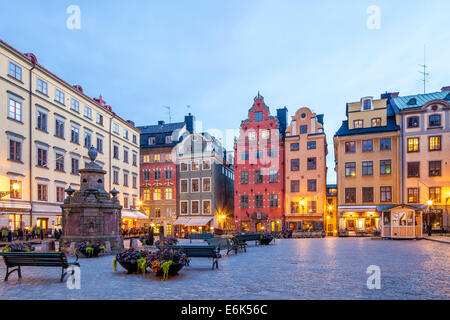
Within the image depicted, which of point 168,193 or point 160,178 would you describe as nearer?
point 168,193

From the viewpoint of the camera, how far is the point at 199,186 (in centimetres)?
4984

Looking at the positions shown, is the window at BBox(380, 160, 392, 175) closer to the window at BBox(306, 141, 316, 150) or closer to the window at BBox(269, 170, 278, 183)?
the window at BBox(306, 141, 316, 150)

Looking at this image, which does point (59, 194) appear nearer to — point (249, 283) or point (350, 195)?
point (249, 283)

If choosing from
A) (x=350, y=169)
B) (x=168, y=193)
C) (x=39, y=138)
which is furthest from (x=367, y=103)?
(x=39, y=138)

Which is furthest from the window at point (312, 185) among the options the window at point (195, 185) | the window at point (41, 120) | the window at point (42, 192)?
the window at point (41, 120)

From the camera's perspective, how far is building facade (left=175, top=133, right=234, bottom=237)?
1937 inches

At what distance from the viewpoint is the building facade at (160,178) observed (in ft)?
167

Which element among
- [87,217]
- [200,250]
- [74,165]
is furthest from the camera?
[74,165]

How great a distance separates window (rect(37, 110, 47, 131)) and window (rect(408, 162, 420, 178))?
121ft

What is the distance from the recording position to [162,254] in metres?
11.1

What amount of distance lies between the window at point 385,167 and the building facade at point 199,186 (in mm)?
20528

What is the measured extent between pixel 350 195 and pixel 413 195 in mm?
6496

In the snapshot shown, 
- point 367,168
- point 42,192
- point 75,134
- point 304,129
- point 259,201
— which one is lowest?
point 259,201
